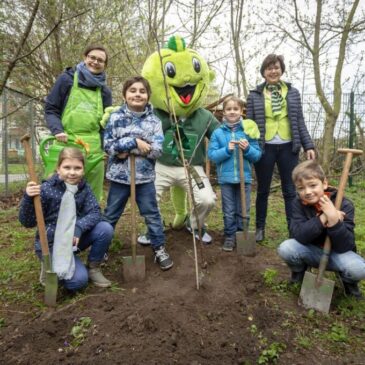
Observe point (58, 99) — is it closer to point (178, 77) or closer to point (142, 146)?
point (142, 146)

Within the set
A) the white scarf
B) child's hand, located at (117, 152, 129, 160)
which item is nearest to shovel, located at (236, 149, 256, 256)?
child's hand, located at (117, 152, 129, 160)

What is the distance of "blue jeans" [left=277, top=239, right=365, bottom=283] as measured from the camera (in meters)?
2.73

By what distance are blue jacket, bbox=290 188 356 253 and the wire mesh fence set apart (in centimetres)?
529

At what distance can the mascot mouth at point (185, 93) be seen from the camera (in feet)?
12.7

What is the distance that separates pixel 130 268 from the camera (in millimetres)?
3191

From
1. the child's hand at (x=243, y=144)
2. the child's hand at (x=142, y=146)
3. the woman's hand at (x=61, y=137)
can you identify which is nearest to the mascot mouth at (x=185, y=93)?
the child's hand at (x=243, y=144)

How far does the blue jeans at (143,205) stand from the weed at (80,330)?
3.43ft

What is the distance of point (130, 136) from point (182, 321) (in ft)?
5.14

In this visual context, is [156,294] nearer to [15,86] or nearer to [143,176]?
[143,176]

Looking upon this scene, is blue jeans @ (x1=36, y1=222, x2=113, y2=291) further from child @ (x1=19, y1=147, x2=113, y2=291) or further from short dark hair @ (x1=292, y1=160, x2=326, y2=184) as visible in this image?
short dark hair @ (x1=292, y1=160, x2=326, y2=184)

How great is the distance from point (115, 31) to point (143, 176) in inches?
176

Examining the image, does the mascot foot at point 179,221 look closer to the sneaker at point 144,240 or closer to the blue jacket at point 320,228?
the sneaker at point 144,240

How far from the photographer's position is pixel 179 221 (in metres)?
4.39

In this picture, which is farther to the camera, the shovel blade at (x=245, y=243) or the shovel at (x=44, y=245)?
the shovel blade at (x=245, y=243)
